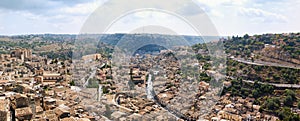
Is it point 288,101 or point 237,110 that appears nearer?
point 237,110

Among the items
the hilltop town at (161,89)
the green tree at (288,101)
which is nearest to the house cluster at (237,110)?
the hilltop town at (161,89)

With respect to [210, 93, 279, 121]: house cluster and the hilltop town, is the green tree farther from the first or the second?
[210, 93, 279, 121]: house cluster

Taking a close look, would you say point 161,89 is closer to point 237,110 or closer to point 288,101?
point 237,110

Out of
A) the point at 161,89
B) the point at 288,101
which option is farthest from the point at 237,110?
the point at 161,89

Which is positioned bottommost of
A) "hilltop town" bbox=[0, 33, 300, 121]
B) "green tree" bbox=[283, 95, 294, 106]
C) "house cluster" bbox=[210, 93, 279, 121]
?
"house cluster" bbox=[210, 93, 279, 121]

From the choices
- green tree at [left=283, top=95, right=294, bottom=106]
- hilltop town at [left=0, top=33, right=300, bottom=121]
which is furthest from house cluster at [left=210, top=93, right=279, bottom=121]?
green tree at [left=283, top=95, right=294, bottom=106]

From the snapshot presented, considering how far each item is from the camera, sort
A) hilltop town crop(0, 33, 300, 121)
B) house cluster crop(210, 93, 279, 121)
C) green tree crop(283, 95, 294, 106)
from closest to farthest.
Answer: hilltop town crop(0, 33, 300, 121) < house cluster crop(210, 93, 279, 121) < green tree crop(283, 95, 294, 106)

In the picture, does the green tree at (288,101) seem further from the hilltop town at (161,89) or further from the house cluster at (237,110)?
the house cluster at (237,110)

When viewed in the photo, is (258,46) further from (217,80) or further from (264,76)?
(217,80)

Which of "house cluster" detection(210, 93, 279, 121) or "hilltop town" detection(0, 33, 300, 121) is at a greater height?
"hilltop town" detection(0, 33, 300, 121)

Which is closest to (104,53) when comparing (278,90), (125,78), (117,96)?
(125,78)

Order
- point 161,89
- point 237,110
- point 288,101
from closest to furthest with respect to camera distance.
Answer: point 237,110 < point 288,101 < point 161,89
